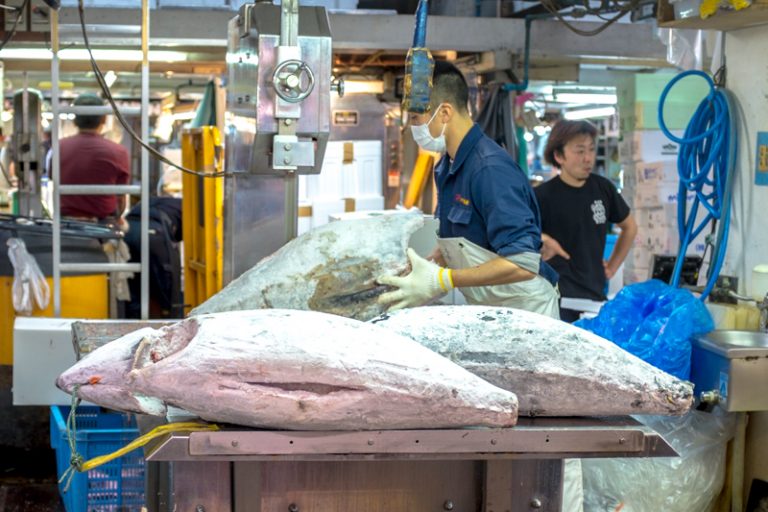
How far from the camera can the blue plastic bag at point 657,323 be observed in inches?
153

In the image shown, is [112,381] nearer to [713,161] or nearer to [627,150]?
[713,161]

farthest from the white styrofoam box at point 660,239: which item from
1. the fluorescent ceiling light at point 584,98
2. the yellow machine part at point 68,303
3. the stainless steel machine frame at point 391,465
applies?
the stainless steel machine frame at point 391,465

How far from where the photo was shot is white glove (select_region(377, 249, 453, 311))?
353cm

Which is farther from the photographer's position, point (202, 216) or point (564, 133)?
point (202, 216)

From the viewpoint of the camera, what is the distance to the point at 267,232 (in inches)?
204

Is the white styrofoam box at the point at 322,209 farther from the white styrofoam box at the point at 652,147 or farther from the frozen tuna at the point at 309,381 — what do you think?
the frozen tuna at the point at 309,381

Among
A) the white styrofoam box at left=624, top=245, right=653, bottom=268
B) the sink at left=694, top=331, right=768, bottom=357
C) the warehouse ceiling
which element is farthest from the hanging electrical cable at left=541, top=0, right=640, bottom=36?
the white styrofoam box at left=624, top=245, right=653, bottom=268

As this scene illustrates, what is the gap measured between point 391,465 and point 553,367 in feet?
1.51

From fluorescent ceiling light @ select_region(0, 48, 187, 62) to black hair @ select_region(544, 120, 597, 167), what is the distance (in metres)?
2.86

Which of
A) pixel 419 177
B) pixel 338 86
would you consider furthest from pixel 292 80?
pixel 419 177

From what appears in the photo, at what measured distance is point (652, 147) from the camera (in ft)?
31.5

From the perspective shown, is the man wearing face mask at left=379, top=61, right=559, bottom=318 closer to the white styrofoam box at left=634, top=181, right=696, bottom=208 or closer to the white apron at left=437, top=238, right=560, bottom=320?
the white apron at left=437, top=238, right=560, bottom=320

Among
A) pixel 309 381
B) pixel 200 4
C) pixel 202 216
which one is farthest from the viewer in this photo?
pixel 202 216

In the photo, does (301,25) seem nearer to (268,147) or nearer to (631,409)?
(268,147)
